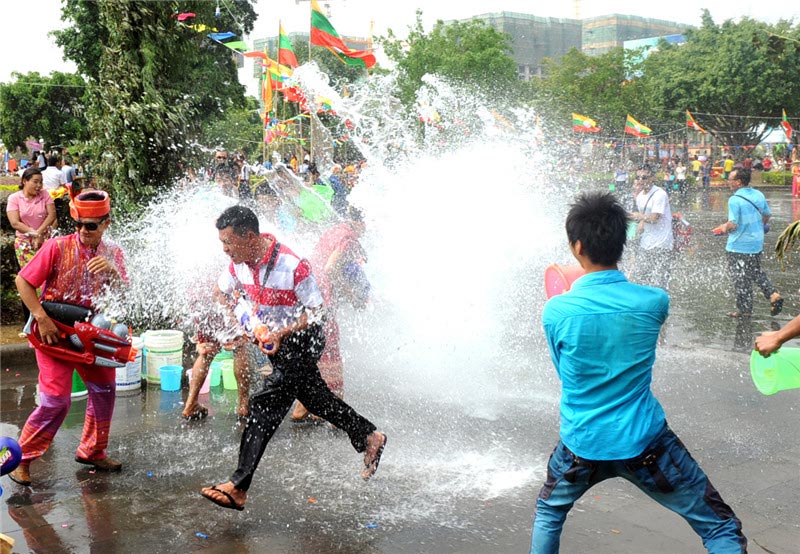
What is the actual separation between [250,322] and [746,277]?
23.6ft

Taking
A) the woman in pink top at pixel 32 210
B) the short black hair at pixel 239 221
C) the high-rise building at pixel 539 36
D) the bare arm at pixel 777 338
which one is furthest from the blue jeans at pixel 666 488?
the high-rise building at pixel 539 36

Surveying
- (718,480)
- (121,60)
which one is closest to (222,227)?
(718,480)

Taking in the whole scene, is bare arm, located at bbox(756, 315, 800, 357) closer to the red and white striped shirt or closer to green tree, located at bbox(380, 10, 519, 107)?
the red and white striped shirt

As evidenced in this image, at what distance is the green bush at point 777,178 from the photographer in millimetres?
46062

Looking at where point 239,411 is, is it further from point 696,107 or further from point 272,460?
point 696,107

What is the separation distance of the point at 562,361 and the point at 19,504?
3238mm

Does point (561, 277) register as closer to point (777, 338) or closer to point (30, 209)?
point (777, 338)

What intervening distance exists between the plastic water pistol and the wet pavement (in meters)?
0.94

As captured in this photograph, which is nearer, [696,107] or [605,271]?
[605,271]

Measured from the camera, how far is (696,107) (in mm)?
51875

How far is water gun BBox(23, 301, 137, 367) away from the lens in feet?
15.3

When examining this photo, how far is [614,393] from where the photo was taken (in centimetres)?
292

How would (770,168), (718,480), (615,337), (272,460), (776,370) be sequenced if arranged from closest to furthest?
(615,337) → (776,370) → (718,480) → (272,460) → (770,168)

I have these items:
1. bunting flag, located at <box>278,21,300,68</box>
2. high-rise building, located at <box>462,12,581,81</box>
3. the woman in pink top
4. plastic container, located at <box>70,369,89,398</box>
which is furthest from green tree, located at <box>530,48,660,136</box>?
plastic container, located at <box>70,369,89,398</box>
